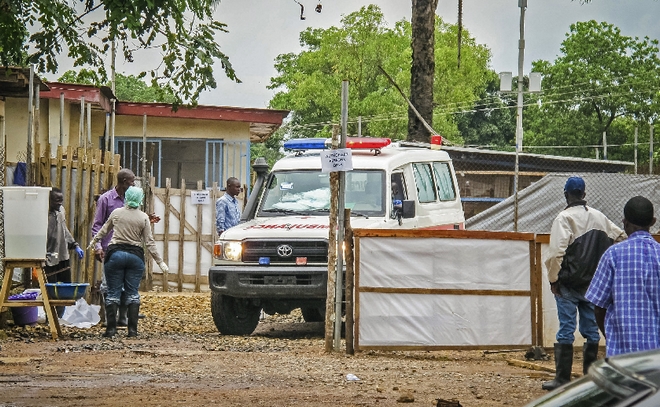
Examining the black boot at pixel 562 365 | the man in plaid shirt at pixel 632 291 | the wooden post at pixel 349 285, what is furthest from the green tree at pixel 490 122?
the man in plaid shirt at pixel 632 291

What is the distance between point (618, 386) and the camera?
2770 mm

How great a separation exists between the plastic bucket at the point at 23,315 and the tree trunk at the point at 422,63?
33.7ft

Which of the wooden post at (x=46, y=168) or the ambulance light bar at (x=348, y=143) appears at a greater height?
the ambulance light bar at (x=348, y=143)

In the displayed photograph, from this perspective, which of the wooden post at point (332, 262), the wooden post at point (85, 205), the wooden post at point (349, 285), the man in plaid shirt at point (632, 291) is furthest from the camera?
the wooden post at point (85, 205)

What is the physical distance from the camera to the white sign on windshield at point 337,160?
11.7 meters

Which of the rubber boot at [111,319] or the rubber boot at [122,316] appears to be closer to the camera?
the rubber boot at [111,319]

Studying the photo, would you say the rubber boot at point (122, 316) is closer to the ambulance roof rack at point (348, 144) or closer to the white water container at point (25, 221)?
the white water container at point (25, 221)

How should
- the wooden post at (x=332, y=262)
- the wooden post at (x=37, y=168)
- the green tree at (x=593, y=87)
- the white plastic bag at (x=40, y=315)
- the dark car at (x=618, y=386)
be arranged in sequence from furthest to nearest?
the green tree at (x=593, y=87) → the wooden post at (x=37, y=168) → the white plastic bag at (x=40, y=315) → the wooden post at (x=332, y=262) → the dark car at (x=618, y=386)

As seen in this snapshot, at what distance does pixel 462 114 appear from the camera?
71.0 metres

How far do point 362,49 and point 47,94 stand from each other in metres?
32.4

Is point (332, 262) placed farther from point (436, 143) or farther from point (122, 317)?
point (436, 143)

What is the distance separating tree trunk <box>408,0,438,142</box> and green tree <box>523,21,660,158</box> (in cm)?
4920

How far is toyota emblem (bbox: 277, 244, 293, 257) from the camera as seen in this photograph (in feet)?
43.0

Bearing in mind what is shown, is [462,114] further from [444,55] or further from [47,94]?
[47,94]
